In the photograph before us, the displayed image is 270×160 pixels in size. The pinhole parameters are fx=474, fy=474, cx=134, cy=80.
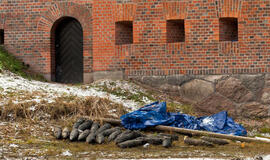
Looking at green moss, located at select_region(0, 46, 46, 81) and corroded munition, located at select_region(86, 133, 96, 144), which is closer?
corroded munition, located at select_region(86, 133, 96, 144)

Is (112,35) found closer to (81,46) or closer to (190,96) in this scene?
(81,46)

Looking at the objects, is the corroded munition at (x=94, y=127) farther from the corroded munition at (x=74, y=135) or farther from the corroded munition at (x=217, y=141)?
the corroded munition at (x=217, y=141)

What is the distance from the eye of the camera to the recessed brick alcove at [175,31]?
1285 cm

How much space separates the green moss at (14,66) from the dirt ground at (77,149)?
4.40m

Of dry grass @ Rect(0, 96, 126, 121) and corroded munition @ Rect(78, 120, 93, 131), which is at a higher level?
dry grass @ Rect(0, 96, 126, 121)

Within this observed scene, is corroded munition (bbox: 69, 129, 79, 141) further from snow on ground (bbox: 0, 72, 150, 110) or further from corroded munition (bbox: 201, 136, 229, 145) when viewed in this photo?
corroded munition (bbox: 201, 136, 229, 145)

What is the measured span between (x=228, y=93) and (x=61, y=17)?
5375 mm

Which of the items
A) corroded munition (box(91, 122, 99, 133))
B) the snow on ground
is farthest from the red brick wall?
corroded munition (box(91, 122, 99, 133))

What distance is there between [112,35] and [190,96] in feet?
8.97

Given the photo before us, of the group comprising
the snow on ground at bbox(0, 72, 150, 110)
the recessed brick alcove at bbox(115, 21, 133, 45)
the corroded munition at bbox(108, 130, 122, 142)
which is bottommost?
the corroded munition at bbox(108, 130, 122, 142)

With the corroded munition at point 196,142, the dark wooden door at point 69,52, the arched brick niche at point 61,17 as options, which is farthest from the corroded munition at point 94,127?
the dark wooden door at point 69,52

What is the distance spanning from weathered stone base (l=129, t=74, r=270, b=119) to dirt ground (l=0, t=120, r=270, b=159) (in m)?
3.38

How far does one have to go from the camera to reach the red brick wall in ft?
40.0

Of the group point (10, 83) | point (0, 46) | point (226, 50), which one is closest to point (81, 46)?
point (0, 46)
